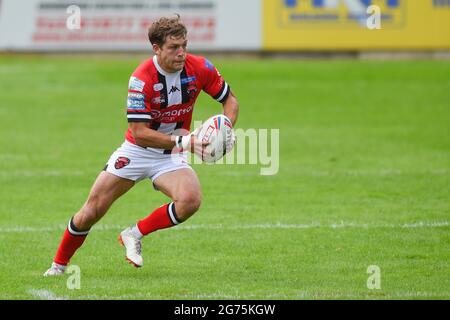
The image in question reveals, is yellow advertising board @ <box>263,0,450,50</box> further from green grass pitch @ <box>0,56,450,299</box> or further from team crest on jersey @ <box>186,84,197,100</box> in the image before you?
team crest on jersey @ <box>186,84,197,100</box>

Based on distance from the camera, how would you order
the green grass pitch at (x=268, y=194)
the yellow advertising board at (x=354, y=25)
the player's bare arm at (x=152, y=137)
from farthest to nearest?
1. the yellow advertising board at (x=354, y=25)
2. the green grass pitch at (x=268, y=194)
3. the player's bare arm at (x=152, y=137)

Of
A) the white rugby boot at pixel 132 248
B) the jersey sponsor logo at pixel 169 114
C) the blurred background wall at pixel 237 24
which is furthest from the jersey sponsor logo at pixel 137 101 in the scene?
the blurred background wall at pixel 237 24

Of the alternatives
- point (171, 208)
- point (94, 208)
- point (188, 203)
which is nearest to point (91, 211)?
point (94, 208)

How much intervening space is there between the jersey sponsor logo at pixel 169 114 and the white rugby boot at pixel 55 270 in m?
1.61

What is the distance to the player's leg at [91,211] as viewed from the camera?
9414mm

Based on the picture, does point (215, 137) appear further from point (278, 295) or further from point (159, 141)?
point (278, 295)

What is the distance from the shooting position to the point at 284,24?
1081 inches

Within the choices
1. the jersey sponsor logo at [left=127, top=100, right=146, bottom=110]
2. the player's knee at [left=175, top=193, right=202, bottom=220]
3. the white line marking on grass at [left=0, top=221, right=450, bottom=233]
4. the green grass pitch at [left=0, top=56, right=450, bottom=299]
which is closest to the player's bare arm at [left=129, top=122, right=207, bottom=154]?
the jersey sponsor logo at [left=127, top=100, right=146, bottom=110]

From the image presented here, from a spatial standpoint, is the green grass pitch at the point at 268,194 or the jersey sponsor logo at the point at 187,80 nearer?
the green grass pitch at the point at 268,194

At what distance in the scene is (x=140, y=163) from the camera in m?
9.52

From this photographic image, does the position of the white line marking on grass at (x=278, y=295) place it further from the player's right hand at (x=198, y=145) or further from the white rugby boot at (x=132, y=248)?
the player's right hand at (x=198, y=145)

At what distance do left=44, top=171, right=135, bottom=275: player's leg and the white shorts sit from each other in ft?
0.24

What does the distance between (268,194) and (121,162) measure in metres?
4.82
